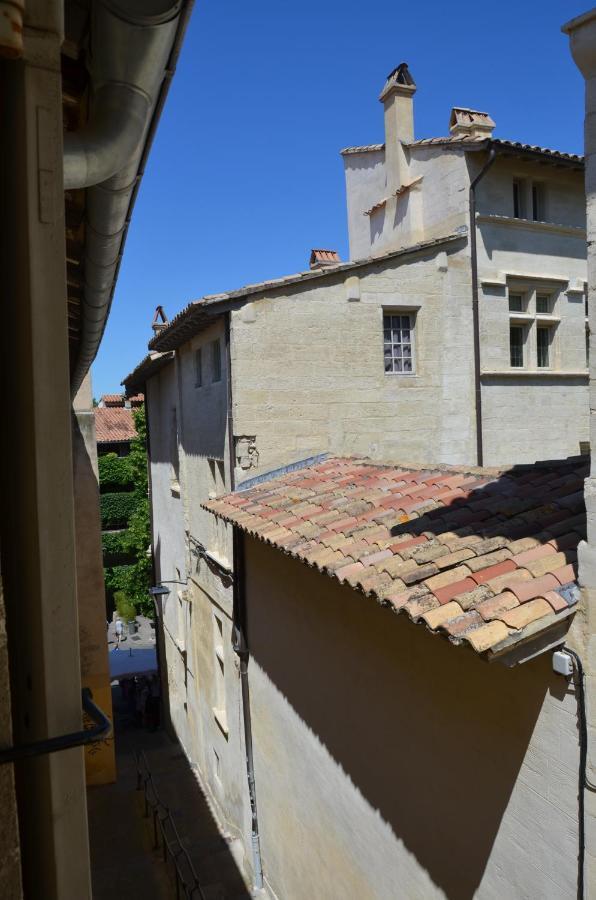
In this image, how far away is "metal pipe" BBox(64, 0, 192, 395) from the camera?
2.15 metres

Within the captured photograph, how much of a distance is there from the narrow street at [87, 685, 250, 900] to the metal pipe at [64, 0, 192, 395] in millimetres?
9154

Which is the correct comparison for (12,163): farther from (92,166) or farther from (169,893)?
(169,893)

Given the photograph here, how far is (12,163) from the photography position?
181 cm

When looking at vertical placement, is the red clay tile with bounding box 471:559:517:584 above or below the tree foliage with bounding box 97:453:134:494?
above

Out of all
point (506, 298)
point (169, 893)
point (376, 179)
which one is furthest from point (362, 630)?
point (376, 179)

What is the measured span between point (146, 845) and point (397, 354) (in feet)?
28.1

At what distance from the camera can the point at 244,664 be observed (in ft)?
31.4

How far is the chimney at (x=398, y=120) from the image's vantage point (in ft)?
43.2

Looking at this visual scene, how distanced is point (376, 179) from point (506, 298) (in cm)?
506

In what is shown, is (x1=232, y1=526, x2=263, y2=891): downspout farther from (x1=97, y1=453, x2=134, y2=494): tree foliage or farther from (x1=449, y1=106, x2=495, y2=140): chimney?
(x1=97, y1=453, x2=134, y2=494): tree foliage

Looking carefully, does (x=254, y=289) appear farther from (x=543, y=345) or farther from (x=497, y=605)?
(x=497, y=605)

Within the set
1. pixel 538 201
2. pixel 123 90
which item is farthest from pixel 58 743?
pixel 538 201

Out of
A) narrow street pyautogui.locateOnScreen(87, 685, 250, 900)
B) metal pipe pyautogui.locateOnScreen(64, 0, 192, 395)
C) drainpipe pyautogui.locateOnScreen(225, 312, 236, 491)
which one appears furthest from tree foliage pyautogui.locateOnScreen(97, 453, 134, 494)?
metal pipe pyautogui.locateOnScreen(64, 0, 192, 395)

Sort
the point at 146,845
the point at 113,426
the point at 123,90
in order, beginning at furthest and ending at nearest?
the point at 113,426
the point at 146,845
the point at 123,90
